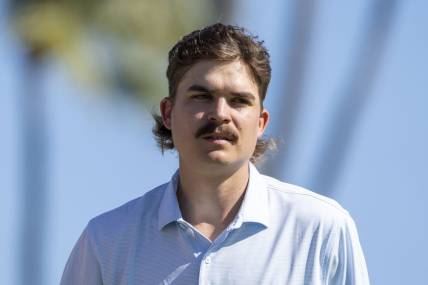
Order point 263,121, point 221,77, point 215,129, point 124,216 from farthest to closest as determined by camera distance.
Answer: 1. point 263,121
2. point 124,216
3. point 221,77
4. point 215,129

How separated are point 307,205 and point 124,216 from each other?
0.62m

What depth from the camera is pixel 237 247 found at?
15.7 ft

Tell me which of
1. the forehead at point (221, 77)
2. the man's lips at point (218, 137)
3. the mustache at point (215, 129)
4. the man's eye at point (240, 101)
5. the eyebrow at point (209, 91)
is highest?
the forehead at point (221, 77)

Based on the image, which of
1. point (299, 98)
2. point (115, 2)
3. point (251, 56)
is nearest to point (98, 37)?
point (115, 2)

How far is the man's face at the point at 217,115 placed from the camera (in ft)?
15.5

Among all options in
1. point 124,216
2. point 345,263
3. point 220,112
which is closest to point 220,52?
point 220,112

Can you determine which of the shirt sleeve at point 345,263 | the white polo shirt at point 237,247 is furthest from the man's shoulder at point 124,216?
the shirt sleeve at point 345,263

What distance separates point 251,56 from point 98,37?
36.8ft

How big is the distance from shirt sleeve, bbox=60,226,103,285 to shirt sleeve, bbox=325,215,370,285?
0.77 m

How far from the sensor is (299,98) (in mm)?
15406

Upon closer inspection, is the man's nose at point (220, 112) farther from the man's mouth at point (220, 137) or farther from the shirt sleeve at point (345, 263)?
the shirt sleeve at point (345, 263)

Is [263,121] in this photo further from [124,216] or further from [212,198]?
[124,216]

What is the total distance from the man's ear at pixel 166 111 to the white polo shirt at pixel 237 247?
31 centimetres

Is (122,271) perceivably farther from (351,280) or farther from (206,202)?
(351,280)
